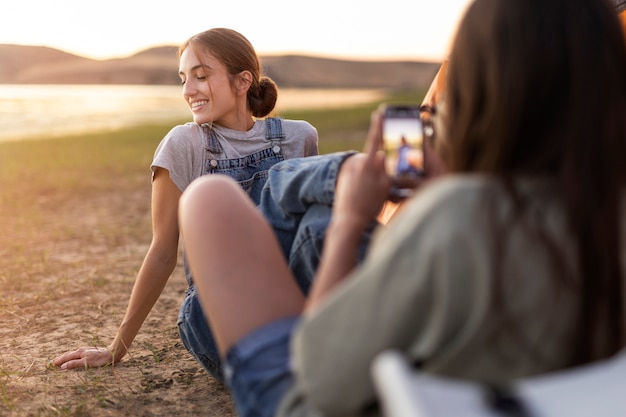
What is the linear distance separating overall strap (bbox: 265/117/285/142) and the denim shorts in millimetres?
1462

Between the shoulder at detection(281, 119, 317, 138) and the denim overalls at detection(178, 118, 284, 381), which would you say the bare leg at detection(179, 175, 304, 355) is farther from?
the shoulder at detection(281, 119, 317, 138)

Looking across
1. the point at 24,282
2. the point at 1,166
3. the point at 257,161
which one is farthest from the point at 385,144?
the point at 1,166

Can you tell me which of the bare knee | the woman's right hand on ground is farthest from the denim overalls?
the bare knee

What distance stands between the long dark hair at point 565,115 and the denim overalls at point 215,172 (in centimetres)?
144

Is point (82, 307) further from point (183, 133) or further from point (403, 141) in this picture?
point (403, 141)

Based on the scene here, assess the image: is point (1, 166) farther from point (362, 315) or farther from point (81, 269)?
point (362, 315)

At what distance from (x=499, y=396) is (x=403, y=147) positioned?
2.11ft

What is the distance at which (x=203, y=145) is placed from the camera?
108 inches

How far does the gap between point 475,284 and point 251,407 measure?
0.59 meters

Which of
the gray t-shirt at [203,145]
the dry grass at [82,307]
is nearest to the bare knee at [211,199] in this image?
the gray t-shirt at [203,145]

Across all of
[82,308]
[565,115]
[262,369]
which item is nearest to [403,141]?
[565,115]

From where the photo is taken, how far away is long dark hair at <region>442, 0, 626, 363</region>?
1199 millimetres

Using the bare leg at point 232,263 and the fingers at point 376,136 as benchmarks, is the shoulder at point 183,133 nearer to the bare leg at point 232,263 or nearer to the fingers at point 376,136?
the bare leg at point 232,263

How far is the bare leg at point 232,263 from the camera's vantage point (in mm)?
1549
